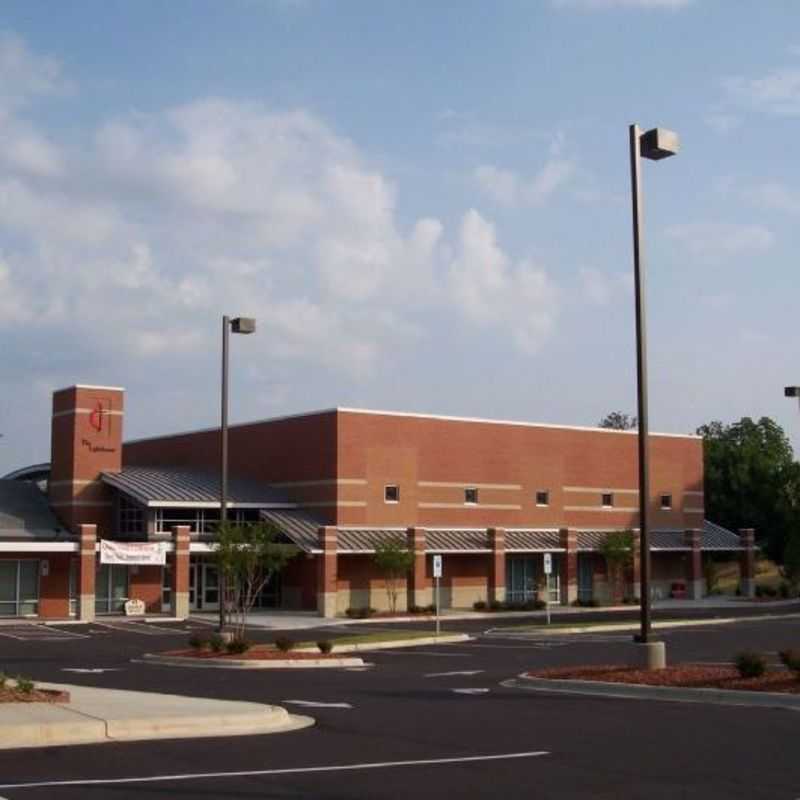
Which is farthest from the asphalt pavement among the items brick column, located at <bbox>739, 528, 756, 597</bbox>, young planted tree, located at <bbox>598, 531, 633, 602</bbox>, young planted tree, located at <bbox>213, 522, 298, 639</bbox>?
brick column, located at <bbox>739, 528, 756, 597</bbox>

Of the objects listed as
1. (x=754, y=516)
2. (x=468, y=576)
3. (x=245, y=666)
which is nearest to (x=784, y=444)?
(x=754, y=516)

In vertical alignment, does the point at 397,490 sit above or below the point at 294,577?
above

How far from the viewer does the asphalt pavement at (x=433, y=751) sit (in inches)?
439

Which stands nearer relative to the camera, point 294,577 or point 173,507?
point 173,507

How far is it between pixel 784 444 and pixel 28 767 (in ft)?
323

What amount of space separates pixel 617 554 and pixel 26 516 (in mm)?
27963

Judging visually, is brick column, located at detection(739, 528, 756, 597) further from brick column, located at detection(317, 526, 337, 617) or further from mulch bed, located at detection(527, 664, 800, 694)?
mulch bed, located at detection(527, 664, 800, 694)

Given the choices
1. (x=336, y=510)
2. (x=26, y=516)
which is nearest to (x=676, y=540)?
(x=336, y=510)

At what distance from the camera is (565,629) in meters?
43.8

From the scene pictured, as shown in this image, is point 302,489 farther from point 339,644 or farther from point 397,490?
point 339,644

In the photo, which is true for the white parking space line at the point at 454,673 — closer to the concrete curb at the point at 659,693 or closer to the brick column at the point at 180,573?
the concrete curb at the point at 659,693

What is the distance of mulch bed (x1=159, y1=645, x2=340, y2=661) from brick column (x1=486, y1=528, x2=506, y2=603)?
29.1m

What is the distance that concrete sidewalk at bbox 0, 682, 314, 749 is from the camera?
1383cm

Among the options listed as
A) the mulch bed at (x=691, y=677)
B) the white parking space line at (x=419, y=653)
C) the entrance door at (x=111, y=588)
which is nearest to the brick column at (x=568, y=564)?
the entrance door at (x=111, y=588)
